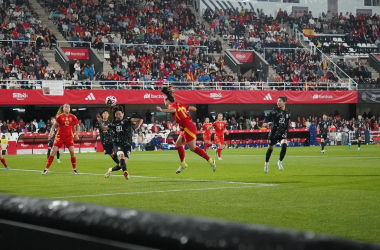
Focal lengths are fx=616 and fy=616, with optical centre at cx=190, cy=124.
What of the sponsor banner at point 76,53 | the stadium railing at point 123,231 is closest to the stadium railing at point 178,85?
the sponsor banner at point 76,53

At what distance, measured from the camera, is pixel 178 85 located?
47031 millimetres

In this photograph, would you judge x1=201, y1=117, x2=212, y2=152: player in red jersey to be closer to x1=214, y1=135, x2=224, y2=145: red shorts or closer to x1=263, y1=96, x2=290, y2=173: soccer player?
x1=214, y1=135, x2=224, y2=145: red shorts

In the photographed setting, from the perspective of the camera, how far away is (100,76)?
4434cm

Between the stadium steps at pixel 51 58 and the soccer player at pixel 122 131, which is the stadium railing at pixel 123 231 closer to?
the soccer player at pixel 122 131

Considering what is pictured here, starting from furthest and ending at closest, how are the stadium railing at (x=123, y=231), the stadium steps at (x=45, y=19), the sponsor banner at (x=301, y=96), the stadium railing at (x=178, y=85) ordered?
the stadium steps at (x=45, y=19) < the sponsor banner at (x=301, y=96) < the stadium railing at (x=178, y=85) < the stadium railing at (x=123, y=231)

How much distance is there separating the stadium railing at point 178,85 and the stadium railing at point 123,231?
37714 millimetres

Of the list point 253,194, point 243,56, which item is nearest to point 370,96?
point 243,56

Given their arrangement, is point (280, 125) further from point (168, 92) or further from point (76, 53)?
point (76, 53)

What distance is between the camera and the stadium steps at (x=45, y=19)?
4772 cm

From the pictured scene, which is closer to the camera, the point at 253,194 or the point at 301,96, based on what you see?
the point at 253,194

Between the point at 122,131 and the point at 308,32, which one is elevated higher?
the point at 308,32

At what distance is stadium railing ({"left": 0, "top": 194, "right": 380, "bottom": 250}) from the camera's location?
142cm

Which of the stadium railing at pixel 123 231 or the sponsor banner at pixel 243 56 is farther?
the sponsor banner at pixel 243 56

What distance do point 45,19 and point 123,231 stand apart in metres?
49.3
